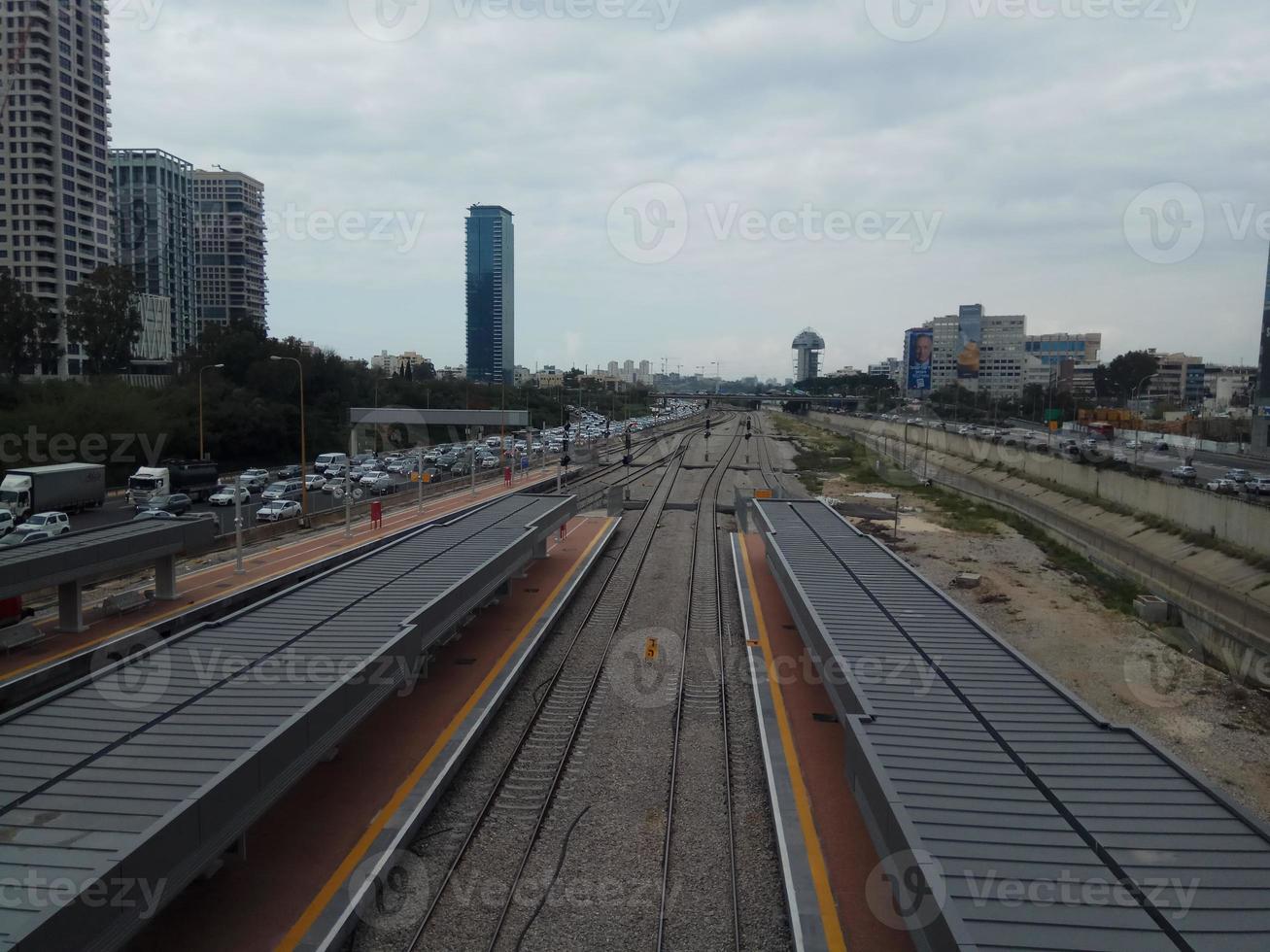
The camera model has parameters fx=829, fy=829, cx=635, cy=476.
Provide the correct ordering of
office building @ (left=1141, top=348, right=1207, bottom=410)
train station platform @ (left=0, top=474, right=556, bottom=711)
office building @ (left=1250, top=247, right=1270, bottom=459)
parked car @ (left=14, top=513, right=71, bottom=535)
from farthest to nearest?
office building @ (left=1141, top=348, right=1207, bottom=410), office building @ (left=1250, top=247, right=1270, bottom=459), parked car @ (left=14, top=513, right=71, bottom=535), train station platform @ (left=0, top=474, right=556, bottom=711)

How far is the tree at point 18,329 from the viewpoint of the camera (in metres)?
36.3

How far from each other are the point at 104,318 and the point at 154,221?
4187cm

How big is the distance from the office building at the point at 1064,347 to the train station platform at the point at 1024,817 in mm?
130719

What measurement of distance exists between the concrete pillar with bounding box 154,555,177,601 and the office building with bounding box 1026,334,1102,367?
427ft

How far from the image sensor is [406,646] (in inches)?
341

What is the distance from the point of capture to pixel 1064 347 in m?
128

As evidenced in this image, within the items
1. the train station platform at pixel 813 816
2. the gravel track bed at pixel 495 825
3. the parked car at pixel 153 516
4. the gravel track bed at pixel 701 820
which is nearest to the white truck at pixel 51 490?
the parked car at pixel 153 516

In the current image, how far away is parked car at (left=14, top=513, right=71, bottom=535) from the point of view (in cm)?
1958

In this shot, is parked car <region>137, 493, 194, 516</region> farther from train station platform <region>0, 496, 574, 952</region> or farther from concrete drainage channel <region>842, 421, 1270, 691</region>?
concrete drainage channel <region>842, 421, 1270, 691</region>

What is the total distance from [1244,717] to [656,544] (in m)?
13.3

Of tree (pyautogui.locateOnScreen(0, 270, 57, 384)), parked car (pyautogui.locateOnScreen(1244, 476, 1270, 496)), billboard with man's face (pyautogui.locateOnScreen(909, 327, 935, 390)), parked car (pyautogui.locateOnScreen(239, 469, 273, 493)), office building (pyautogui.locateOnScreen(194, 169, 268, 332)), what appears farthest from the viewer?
office building (pyautogui.locateOnScreen(194, 169, 268, 332))

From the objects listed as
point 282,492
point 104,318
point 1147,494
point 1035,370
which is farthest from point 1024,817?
point 1035,370

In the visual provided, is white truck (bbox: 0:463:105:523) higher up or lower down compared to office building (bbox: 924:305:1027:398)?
lower down

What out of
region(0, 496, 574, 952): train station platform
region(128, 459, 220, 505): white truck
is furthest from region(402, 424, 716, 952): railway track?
region(128, 459, 220, 505): white truck
